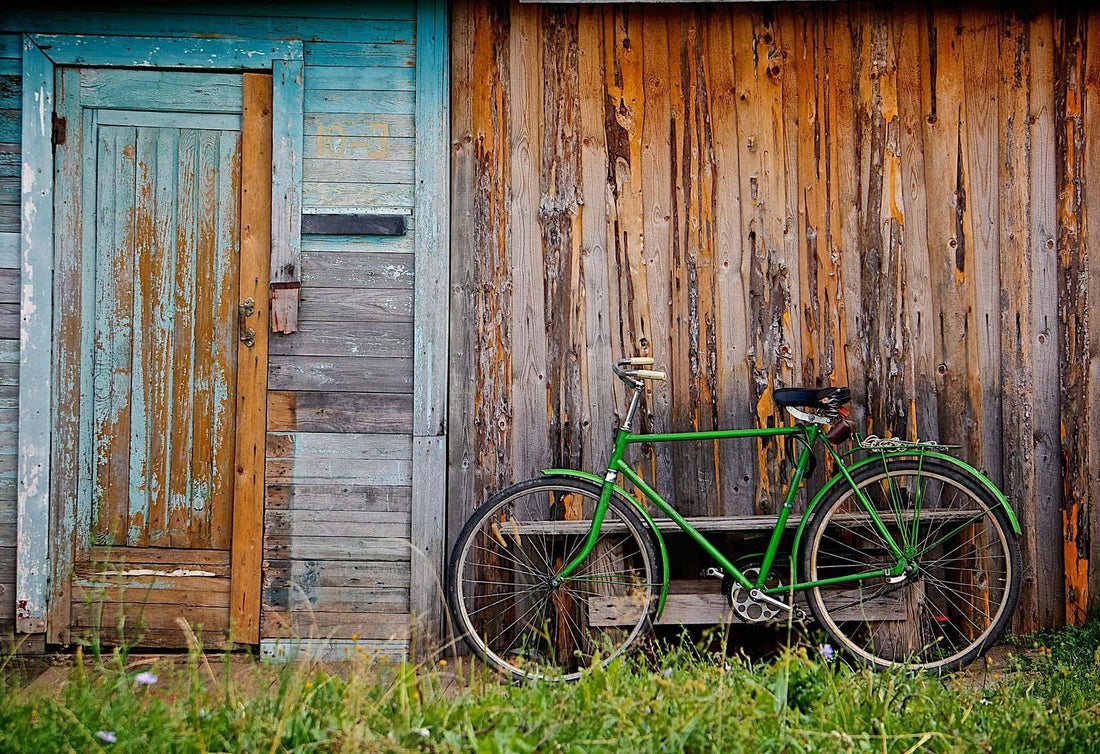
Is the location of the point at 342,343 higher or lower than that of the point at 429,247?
lower

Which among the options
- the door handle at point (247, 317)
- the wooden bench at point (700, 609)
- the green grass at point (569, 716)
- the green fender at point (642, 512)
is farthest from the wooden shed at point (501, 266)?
the green grass at point (569, 716)

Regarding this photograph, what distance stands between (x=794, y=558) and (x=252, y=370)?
2.42 m

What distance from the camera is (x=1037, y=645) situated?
387 cm

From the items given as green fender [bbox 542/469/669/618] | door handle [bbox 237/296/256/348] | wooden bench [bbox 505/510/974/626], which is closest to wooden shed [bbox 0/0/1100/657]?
door handle [bbox 237/296/256/348]

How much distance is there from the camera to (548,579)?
373 cm

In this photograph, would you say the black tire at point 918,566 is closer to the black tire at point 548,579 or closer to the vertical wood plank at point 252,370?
the black tire at point 548,579

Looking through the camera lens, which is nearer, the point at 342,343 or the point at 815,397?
the point at 815,397

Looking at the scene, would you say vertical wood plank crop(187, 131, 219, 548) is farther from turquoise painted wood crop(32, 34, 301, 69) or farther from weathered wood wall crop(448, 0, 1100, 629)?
weathered wood wall crop(448, 0, 1100, 629)

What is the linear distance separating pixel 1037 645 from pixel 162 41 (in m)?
4.50

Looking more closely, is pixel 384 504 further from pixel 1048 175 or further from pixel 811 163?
pixel 1048 175

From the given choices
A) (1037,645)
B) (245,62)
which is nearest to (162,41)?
(245,62)

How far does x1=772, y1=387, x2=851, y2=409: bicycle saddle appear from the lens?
3.71 meters

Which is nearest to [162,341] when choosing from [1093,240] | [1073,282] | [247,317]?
[247,317]

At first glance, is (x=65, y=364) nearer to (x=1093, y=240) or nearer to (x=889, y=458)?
(x=889, y=458)
